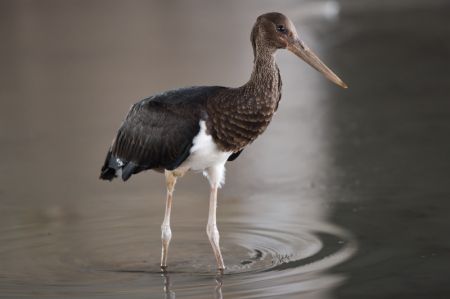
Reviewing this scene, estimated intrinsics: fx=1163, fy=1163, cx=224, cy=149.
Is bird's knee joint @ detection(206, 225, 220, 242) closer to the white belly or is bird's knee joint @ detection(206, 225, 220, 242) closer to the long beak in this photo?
the white belly

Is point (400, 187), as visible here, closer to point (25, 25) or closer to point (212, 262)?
point (212, 262)

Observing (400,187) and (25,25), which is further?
(25,25)

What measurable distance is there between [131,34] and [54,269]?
15145mm

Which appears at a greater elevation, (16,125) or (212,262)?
(16,125)

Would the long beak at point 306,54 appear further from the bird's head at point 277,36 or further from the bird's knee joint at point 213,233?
the bird's knee joint at point 213,233

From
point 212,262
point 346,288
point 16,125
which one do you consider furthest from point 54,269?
point 16,125

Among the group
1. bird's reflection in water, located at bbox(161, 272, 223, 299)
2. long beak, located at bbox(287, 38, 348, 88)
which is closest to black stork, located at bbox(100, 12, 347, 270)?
long beak, located at bbox(287, 38, 348, 88)

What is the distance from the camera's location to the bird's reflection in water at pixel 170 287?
6277 mm

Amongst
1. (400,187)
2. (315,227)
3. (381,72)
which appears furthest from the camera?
(381,72)

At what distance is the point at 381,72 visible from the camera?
15500 mm

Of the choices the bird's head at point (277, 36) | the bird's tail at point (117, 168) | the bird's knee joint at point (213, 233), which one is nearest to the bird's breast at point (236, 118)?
the bird's head at point (277, 36)

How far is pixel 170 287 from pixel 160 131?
3.56 ft

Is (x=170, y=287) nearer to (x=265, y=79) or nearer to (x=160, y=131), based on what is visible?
(x=160, y=131)

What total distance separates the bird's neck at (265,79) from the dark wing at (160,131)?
241 millimetres
